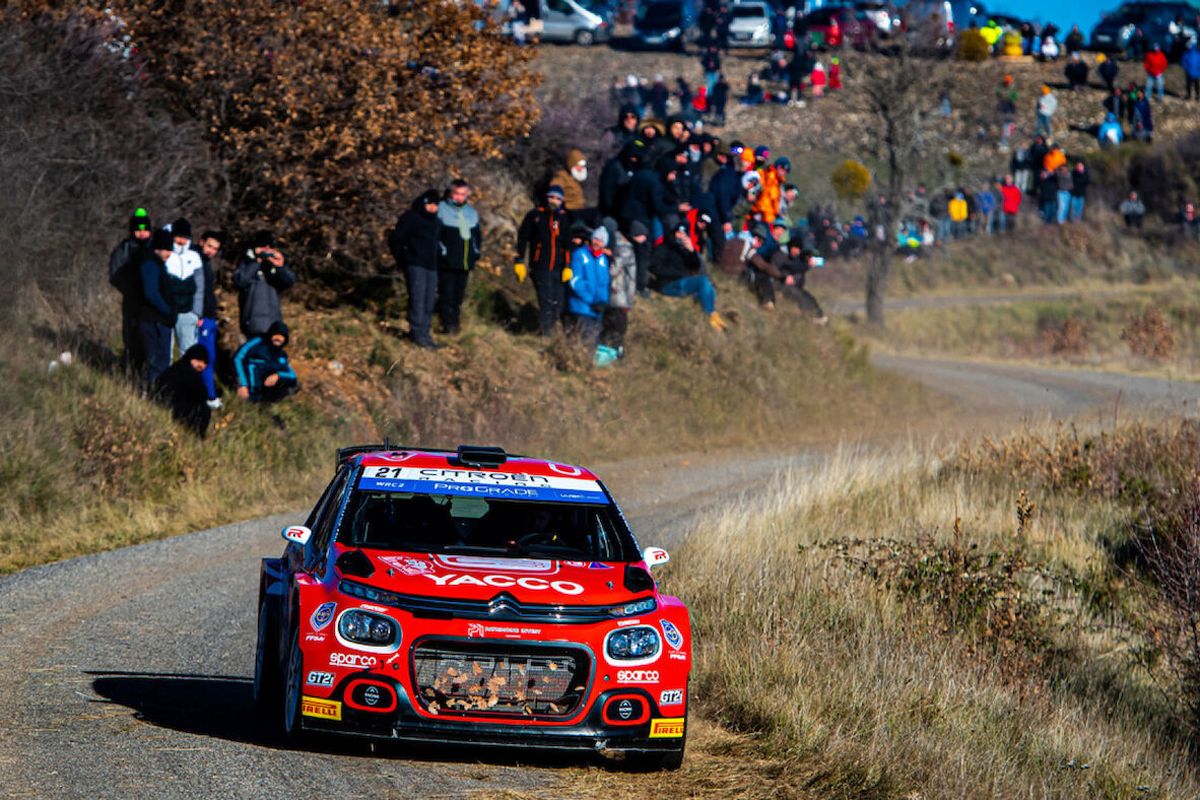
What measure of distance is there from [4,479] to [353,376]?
6.34 m

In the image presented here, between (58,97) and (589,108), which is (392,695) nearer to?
(58,97)

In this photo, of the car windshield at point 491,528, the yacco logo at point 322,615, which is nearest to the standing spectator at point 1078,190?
the car windshield at point 491,528

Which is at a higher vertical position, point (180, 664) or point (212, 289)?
point (212, 289)

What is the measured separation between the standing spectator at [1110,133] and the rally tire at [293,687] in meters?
55.5

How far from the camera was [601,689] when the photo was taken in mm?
7504

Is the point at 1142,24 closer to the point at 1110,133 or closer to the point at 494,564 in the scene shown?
the point at 1110,133

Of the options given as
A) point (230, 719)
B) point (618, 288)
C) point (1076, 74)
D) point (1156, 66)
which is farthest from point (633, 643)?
point (1076, 74)

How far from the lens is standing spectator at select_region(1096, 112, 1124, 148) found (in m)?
59.4

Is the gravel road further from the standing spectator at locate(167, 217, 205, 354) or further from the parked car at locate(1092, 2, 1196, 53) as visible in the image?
the parked car at locate(1092, 2, 1196, 53)

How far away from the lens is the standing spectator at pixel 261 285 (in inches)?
719

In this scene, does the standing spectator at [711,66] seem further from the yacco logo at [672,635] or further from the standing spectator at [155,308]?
the yacco logo at [672,635]

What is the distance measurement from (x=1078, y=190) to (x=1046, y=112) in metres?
8.18

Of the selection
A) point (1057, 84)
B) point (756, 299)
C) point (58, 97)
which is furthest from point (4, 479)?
point (1057, 84)

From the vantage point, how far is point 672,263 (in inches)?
1033
